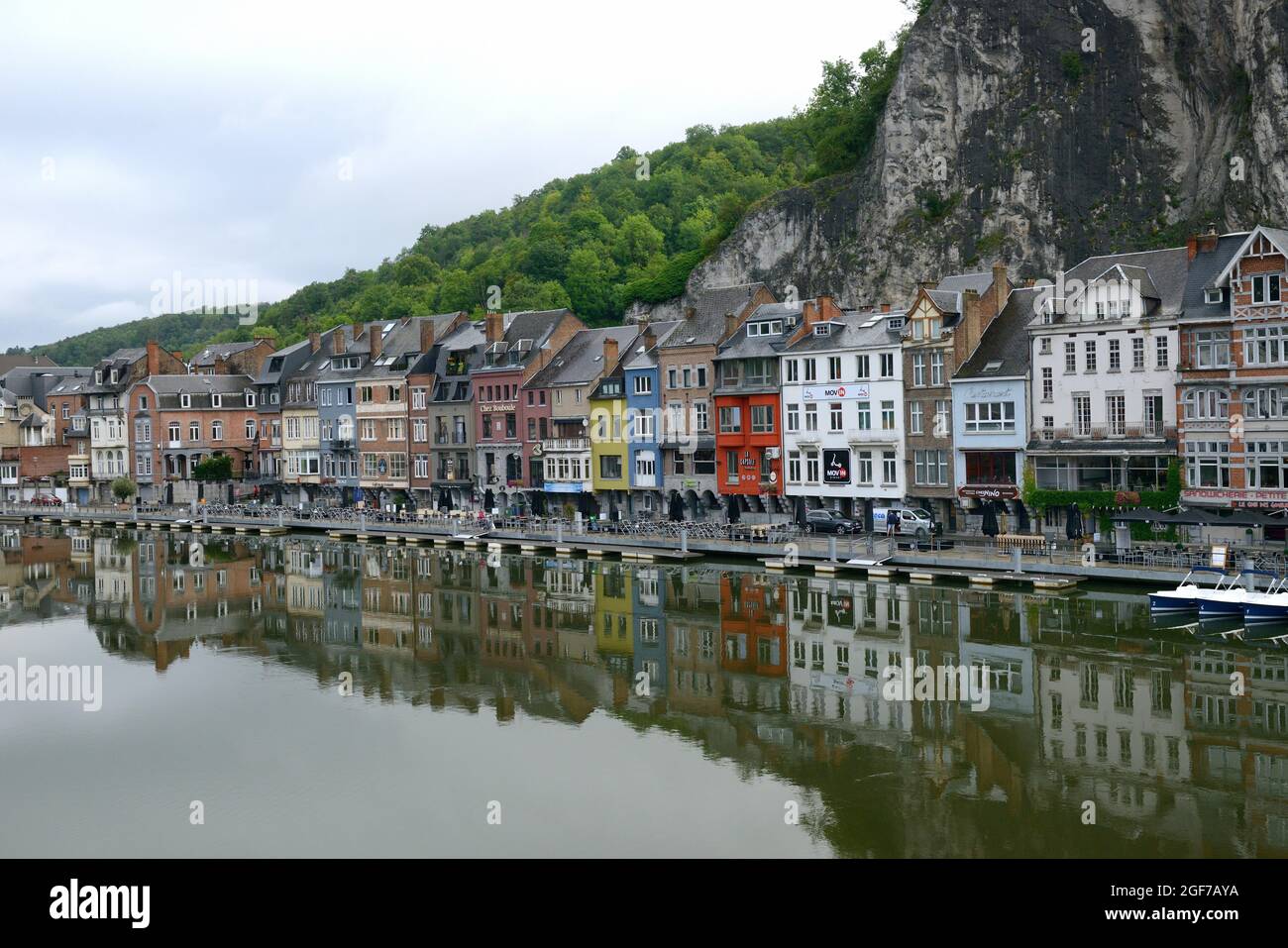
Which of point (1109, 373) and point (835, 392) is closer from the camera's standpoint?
point (1109, 373)

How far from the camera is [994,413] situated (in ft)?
171

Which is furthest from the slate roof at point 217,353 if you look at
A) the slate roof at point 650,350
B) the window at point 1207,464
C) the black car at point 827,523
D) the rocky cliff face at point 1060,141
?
the window at point 1207,464

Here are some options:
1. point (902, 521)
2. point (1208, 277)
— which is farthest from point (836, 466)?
point (1208, 277)

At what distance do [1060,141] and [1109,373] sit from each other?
1054 inches

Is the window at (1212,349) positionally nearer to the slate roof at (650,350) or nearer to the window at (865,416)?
the window at (865,416)

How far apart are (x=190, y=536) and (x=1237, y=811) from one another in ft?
213

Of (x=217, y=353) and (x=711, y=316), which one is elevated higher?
(x=217, y=353)

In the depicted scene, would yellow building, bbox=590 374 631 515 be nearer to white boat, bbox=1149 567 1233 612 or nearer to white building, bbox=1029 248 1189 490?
white building, bbox=1029 248 1189 490

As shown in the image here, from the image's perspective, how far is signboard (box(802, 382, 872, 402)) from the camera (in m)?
57.0

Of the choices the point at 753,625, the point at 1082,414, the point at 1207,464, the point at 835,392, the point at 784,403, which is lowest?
the point at 753,625

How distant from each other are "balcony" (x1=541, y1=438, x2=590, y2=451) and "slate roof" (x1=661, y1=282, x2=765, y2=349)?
7046 mm

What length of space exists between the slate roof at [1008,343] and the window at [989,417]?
3.78 feet

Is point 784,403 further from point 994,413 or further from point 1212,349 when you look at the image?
point 1212,349

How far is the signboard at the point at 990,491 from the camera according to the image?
51.4 m
